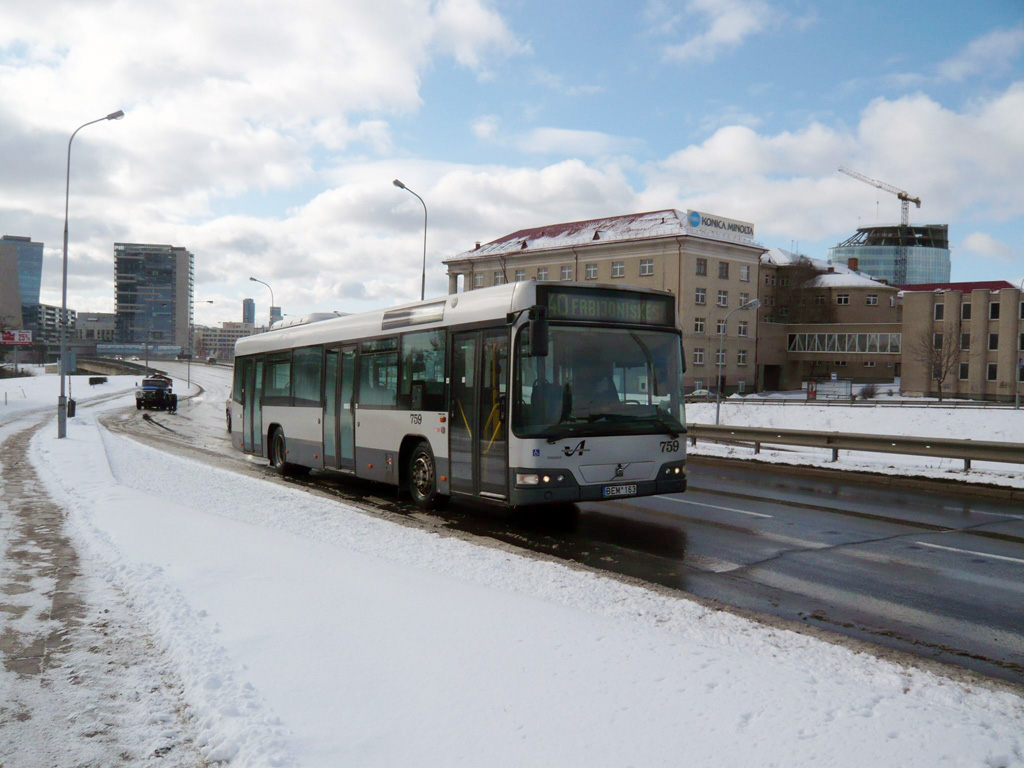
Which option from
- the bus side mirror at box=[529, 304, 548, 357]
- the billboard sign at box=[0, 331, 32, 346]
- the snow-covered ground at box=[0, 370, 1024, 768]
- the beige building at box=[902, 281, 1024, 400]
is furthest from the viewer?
the billboard sign at box=[0, 331, 32, 346]

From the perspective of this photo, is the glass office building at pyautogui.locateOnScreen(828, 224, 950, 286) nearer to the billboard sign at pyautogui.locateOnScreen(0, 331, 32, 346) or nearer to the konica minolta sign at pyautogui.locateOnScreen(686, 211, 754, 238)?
the konica minolta sign at pyautogui.locateOnScreen(686, 211, 754, 238)

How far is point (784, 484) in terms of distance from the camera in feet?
48.4

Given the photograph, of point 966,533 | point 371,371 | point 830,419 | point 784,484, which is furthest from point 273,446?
point 830,419

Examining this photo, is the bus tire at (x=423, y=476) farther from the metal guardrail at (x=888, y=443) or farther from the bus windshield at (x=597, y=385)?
the metal guardrail at (x=888, y=443)

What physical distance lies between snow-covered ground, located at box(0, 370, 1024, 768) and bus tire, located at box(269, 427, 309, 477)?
8.64m

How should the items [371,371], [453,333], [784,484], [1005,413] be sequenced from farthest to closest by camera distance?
[1005,413] → [784,484] → [371,371] → [453,333]

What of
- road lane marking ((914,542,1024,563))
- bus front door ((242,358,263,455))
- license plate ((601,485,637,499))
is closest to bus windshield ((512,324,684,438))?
license plate ((601,485,637,499))

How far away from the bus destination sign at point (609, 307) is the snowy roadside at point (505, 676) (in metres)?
3.31

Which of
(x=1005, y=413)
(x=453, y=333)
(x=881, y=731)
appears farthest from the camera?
(x=1005, y=413)

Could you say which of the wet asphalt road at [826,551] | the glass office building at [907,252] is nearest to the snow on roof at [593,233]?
the wet asphalt road at [826,551]

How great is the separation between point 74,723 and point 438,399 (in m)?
7.08

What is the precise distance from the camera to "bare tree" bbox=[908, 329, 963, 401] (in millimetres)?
69062

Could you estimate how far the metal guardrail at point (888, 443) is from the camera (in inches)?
556

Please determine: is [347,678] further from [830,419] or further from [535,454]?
[830,419]
